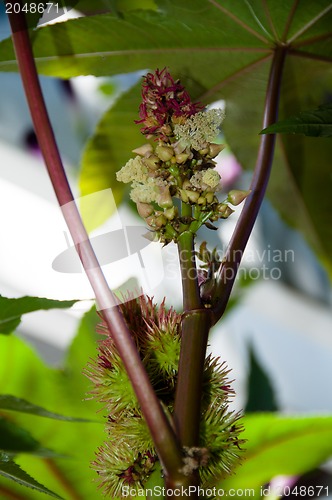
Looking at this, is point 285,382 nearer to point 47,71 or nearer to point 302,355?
point 302,355

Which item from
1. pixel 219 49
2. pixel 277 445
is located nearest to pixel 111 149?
pixel 219 49

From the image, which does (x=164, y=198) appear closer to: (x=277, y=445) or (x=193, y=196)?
(x=193, y=196)

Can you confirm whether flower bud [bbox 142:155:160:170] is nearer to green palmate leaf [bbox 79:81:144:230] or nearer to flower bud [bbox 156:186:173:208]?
flower bud [bbox 156:186:173:208]

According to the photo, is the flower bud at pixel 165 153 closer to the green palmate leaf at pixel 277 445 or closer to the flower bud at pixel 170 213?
the flower bud at pixel 170 213

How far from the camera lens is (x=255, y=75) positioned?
458mm

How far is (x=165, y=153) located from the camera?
302 mm

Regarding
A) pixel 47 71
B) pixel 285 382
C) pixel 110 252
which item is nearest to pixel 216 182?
pixel 110 252

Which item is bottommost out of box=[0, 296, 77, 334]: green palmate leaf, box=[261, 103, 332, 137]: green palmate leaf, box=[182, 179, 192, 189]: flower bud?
box=[0, 296, 77, 334]: green palmate leaf

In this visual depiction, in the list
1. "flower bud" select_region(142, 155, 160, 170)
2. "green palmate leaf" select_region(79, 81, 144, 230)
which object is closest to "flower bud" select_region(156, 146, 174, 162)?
"flower bud" select_region(142, 155, 160, 170)

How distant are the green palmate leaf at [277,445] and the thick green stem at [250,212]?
16 centimetres

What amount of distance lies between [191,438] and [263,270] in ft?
0.89

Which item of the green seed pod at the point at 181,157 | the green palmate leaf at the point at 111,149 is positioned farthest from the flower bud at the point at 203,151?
the green palmate leaf at the point at 111,149

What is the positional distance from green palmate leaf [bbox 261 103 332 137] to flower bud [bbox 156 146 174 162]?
0.15ft

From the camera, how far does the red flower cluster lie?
0.31 m
